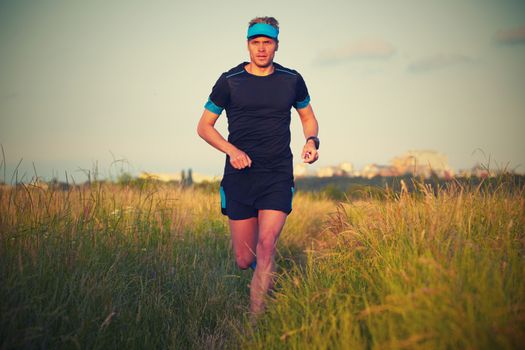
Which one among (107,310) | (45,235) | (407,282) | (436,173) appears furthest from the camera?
(436,173)

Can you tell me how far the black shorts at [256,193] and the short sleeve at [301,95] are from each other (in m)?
0.80

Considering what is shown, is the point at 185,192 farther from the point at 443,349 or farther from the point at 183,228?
the point at 443,349

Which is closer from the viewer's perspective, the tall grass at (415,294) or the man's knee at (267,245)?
the tall grass at (415,294)

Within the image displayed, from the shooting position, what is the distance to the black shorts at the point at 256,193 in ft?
16.6

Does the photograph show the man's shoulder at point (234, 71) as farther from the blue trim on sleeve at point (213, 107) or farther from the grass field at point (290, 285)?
the grass field at point (290, 285)

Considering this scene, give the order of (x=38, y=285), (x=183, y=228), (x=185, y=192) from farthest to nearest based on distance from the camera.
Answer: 1. (x=185, y=192)
2. (x=183, y=228)
3. (x=38, y=285)

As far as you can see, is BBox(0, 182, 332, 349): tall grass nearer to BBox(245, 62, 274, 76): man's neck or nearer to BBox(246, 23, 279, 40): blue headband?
BBox(245, 62, 274, 76): man's neck

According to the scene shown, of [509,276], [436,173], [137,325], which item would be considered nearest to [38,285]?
[137,325]

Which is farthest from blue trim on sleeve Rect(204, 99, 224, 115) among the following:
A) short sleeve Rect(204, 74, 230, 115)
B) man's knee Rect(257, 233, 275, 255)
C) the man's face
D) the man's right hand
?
man's knee Rect(257, 233, 275, 255)

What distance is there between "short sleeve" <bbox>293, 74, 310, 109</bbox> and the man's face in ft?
1.34

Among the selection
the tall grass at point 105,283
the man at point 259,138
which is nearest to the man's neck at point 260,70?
the man at point 259,138

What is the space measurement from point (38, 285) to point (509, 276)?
336 cm

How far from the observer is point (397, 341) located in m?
2.99

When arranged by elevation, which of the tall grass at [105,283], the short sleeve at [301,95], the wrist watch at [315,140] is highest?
the short sleeve at [301,95]
